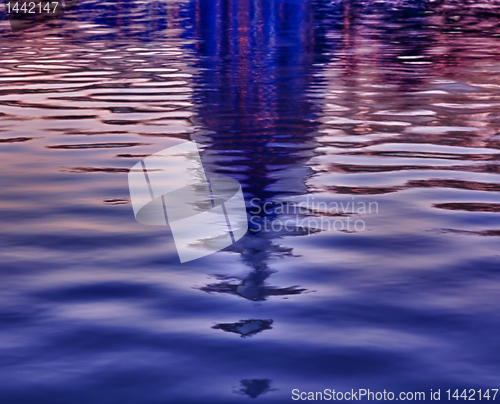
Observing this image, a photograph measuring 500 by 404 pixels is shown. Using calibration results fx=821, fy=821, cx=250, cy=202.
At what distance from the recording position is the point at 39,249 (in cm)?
519

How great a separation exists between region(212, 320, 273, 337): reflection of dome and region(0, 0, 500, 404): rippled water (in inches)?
0.6

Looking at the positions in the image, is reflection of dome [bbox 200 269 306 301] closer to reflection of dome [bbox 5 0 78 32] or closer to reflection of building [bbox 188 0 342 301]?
reflection of building [bbox 188 0 342 301]

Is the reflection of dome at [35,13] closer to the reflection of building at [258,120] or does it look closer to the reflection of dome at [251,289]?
the reflection of building at [258,120]

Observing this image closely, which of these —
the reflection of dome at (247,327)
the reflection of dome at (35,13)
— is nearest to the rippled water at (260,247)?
the reflection of dome at (247,327)

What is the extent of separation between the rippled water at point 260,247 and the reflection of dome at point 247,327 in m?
0.01

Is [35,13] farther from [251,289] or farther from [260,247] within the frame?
[251,289]

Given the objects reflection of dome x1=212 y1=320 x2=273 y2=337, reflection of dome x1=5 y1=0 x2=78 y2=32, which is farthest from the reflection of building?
reflection of dome x1=5 y1=0 x2=78 y2=32

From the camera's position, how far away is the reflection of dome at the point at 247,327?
3869 millimetres

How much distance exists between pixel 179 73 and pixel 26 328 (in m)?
11.3

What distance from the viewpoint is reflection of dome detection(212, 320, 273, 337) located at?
3.87 metres

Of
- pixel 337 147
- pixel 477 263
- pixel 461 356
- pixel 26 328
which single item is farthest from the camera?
pixel 337 147

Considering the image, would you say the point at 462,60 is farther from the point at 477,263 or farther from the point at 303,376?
the point at 303,376

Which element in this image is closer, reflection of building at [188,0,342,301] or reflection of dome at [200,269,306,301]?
reflection of dome at [200,269,306,301]

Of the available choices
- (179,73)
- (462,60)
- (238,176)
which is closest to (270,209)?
(238,176)
